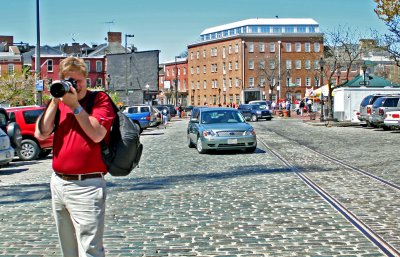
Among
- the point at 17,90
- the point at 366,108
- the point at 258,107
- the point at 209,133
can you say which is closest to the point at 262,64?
the point at 258,107

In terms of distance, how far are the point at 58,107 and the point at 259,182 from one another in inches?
321

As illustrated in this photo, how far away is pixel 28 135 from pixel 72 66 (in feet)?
51.9

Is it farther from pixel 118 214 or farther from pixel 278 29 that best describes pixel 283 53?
pixel 118 214

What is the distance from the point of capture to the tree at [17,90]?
126 feet

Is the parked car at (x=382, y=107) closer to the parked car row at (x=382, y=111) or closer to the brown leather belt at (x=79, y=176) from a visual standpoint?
the parked car row at (x=382, y=111)

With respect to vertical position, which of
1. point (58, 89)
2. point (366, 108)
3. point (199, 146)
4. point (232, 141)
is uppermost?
point (58, 89)

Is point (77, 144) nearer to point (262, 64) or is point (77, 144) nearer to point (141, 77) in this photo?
point (141, 77)

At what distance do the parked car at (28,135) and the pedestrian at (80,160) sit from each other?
590 inches

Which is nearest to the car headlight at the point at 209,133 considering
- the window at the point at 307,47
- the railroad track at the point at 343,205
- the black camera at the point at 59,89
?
the railroad track at the point at 343,205

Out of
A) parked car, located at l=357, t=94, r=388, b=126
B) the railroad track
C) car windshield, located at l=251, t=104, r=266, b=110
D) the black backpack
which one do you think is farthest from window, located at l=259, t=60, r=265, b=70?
the black backpack

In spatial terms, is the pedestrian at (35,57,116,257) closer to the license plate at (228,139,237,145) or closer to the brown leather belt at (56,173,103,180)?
the brown leather belt at (56,173,103,180)

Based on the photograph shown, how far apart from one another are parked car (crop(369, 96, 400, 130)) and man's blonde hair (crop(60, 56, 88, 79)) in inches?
1156

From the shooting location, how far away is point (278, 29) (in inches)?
4402

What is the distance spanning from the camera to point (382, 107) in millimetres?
32875
